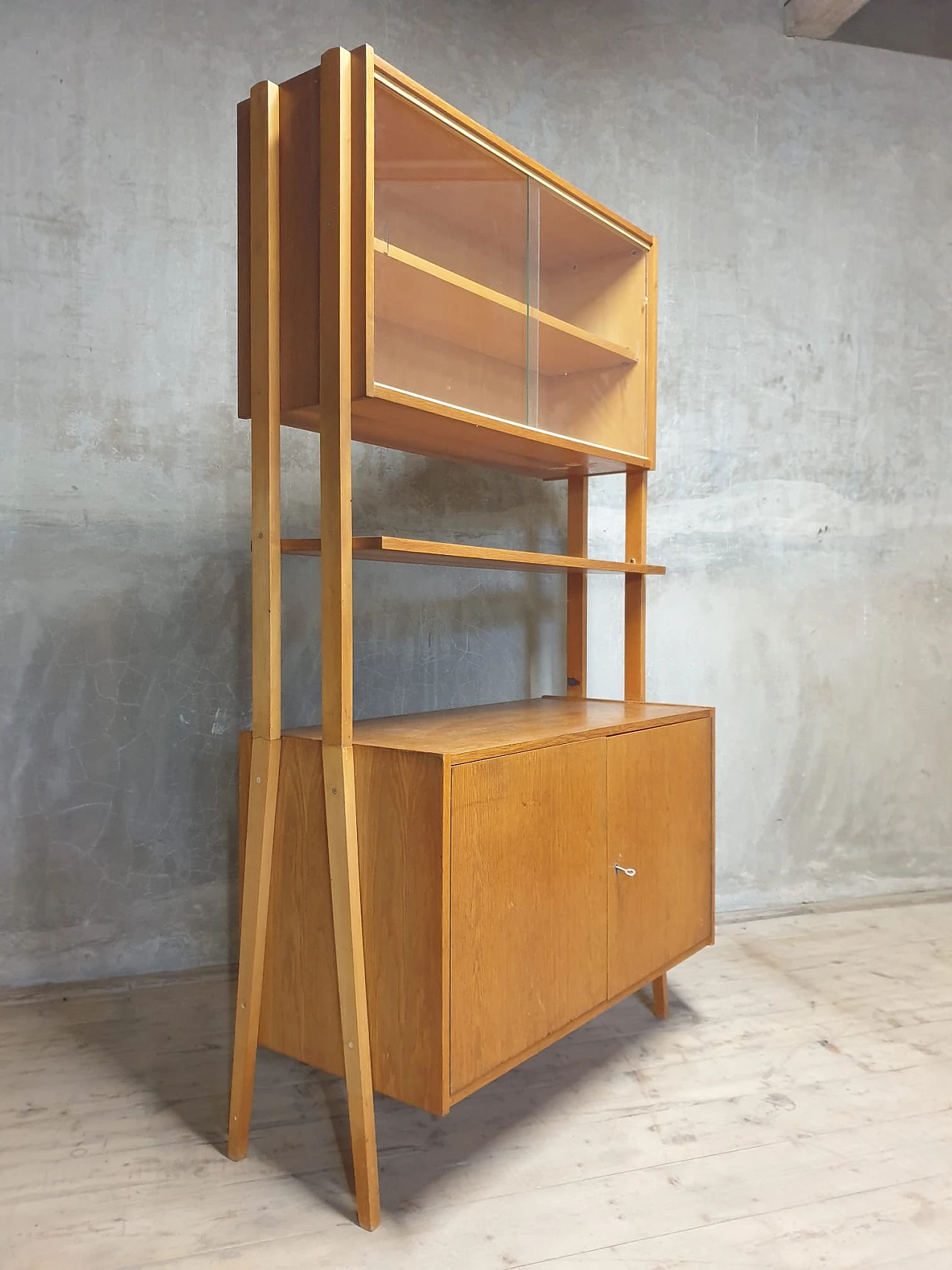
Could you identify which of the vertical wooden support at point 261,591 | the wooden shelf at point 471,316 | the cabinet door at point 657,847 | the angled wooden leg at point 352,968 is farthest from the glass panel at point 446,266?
the cabinet door at point 657,847

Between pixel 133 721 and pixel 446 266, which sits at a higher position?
pixel 446 266

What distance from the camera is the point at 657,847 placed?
2023mm

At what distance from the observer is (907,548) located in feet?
10.7

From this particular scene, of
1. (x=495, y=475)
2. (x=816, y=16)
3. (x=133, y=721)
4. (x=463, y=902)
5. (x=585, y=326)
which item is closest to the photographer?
(x=463, y=902)

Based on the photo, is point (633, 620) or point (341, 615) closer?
point (341, 615)

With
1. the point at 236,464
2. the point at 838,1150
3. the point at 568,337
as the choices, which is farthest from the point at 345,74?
the point at 838,1150

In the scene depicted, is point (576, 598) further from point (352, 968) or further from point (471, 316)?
point (352, 968)

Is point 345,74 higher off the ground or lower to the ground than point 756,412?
higher

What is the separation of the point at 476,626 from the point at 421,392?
3.86 feet

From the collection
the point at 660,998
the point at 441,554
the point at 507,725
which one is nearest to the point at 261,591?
the point at 441,554

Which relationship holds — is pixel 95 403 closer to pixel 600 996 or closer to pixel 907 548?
pixel 600 996

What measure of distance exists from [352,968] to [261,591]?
681mm

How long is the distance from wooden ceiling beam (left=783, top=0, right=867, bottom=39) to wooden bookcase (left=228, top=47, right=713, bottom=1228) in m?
1.76

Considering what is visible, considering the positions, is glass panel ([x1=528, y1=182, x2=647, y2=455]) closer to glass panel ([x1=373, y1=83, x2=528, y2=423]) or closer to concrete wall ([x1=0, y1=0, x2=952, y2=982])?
glass panel ([x1=373, y1=83, x2=528, y2=423])
